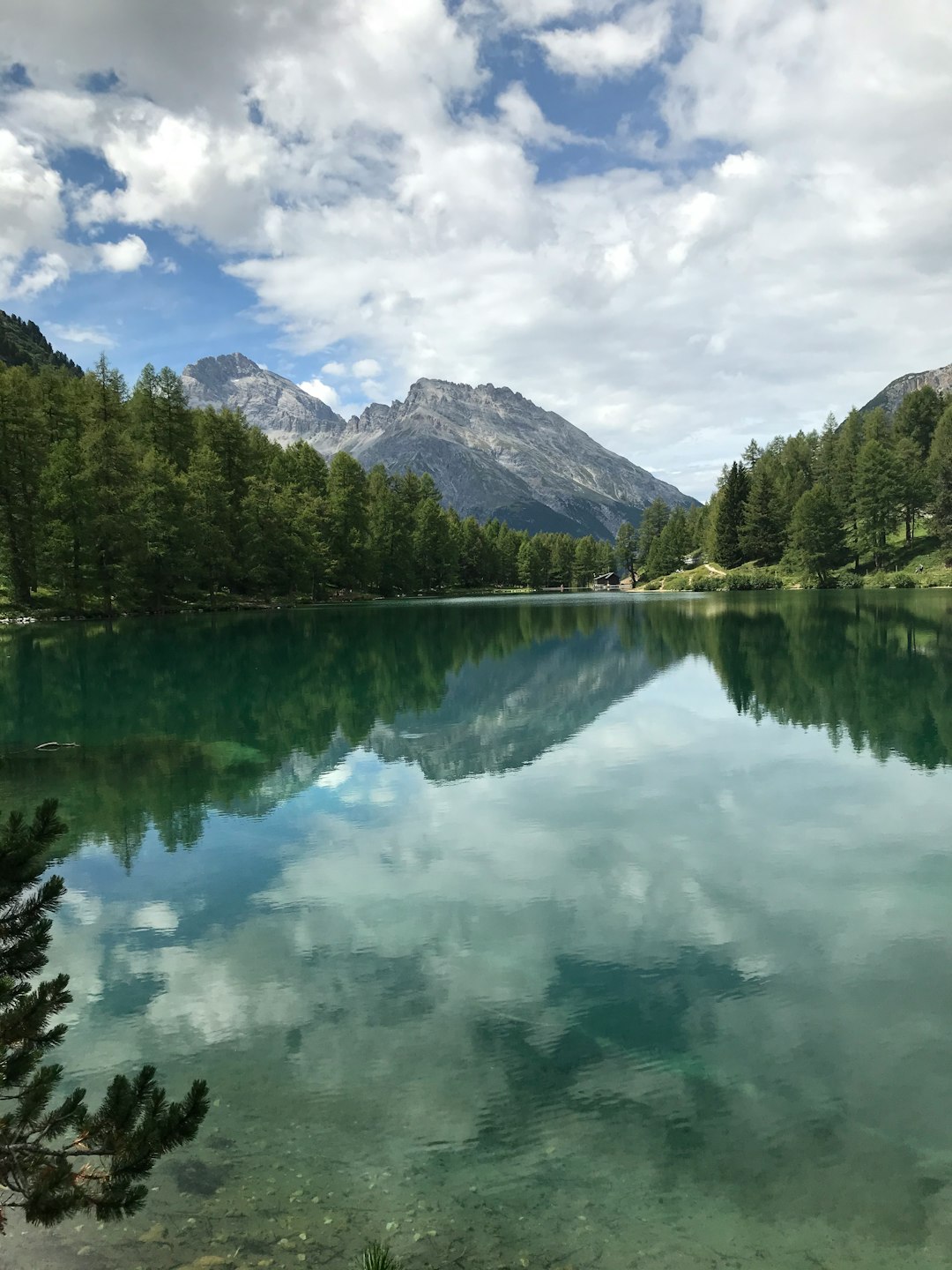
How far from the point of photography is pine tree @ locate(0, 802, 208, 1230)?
188 inches

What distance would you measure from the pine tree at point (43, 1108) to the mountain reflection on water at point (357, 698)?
433 inches

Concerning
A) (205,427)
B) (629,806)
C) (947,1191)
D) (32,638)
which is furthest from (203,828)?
Answer: (205,427)

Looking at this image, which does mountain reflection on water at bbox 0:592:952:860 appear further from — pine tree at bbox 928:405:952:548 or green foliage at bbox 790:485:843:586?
green foliage at bbox 790:485:843:586

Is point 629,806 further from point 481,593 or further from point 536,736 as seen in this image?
point 481,593

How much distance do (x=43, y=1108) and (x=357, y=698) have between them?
2772 cm

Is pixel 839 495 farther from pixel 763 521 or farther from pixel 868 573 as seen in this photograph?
pixel 868 573

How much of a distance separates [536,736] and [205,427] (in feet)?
306

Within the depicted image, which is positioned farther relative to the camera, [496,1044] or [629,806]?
[629,806]

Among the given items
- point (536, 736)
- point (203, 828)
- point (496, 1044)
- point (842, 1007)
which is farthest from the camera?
point (536, 736)

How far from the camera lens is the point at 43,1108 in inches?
204

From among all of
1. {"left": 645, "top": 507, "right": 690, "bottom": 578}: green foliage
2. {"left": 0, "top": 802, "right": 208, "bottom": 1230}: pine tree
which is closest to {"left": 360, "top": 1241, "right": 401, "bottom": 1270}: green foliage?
{"left": 0, "top": 802, "right": 208, "bottom": 1230}: pine tree

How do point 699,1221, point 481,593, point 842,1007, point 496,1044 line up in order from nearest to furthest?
point 699,1221 → point 496,1044 → point 842,1007 → point 481,593

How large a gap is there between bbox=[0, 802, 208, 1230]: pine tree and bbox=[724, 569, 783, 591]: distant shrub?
465 feet

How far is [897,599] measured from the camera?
280 feet
